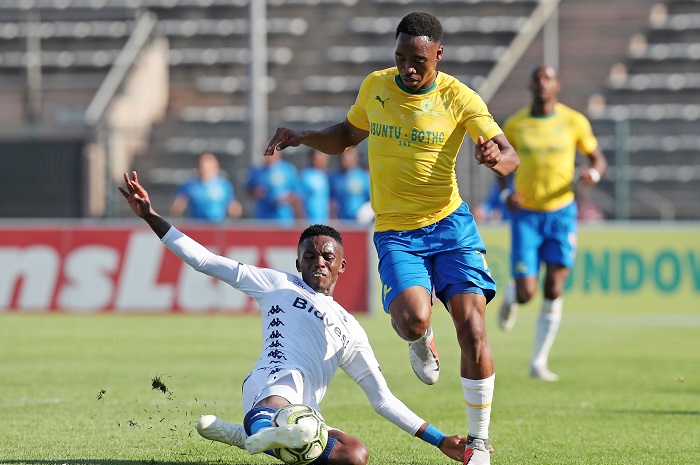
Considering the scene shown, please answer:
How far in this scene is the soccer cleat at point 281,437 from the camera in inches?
226

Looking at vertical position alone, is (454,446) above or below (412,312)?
below

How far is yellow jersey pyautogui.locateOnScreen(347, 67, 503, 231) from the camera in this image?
7082 mm

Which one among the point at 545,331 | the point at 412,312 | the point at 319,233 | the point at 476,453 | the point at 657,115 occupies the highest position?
the point at 657,115

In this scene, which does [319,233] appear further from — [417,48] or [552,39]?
[552,39]

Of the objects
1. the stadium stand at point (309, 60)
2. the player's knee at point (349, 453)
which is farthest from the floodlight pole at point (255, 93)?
the player's knee at point (349, 453)

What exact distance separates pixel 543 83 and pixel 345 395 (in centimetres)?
341

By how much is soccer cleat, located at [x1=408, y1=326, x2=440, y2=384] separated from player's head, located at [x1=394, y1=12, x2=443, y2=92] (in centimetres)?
164

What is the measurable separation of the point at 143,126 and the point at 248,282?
2091 centimetres

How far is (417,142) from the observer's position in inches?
281

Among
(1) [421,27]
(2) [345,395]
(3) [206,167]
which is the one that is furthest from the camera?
(3) [206,167]

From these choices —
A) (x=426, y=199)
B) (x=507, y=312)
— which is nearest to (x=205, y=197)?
(x=507, y=312)

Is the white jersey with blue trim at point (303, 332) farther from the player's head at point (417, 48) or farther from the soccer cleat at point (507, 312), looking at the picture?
the soccer cleat at point (507, 312)

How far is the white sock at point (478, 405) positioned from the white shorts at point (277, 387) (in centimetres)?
87

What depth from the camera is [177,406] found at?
371 inches
